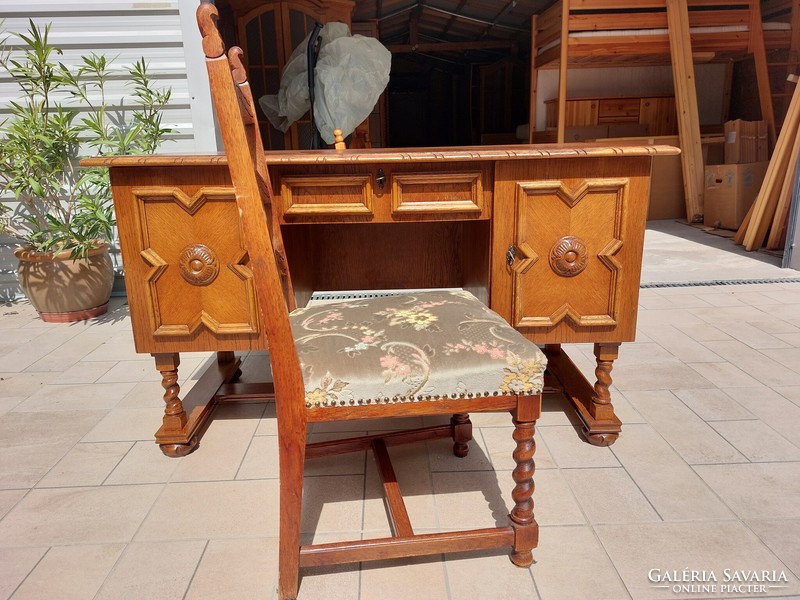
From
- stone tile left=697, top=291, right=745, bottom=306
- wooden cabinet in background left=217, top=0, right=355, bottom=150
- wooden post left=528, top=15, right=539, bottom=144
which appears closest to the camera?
stone tile left=697, top=291, right=745, bottom=306

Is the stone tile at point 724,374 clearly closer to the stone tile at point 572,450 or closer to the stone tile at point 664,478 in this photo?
the stone tile at point 664,478

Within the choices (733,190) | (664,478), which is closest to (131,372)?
(664,478)

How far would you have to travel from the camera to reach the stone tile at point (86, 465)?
188 centimetres

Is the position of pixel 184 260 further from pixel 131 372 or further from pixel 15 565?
pixel 131 372

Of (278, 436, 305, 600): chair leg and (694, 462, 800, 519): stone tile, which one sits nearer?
(278, 436, 305, 600): chair leg

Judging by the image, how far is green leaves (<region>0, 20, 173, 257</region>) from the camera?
11.3 feet

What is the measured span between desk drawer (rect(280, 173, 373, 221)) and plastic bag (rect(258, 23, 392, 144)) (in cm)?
281

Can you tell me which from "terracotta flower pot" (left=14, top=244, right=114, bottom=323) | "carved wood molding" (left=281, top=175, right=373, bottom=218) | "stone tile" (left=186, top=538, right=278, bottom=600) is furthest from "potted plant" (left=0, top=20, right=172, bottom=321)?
"stone tile" (left=186, top=538, right=278, bottom=600)

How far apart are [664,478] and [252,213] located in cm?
148

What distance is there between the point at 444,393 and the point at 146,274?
105 cm

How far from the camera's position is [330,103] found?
4363 millimetres

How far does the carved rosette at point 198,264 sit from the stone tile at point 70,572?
78 cm

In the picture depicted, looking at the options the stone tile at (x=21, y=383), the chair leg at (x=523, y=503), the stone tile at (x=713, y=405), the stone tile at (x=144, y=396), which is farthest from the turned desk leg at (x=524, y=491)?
the stone tile at (x=21, y=383)

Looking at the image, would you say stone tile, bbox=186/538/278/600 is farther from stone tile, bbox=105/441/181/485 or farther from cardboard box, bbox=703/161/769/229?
cardboard box, bbox=703/161/769/229
